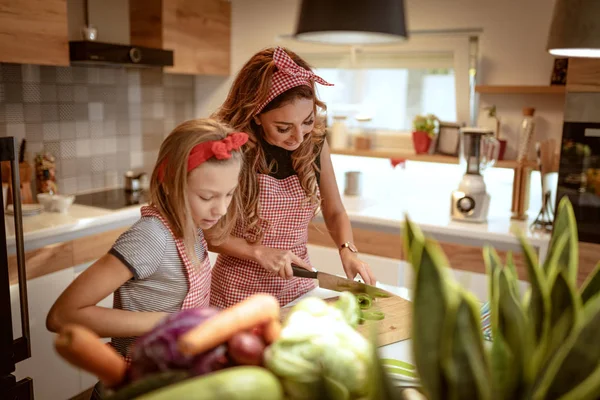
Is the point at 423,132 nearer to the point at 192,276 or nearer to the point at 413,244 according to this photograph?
the point at 192,276

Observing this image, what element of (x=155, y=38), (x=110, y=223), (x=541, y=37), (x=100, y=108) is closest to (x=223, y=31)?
(x=155, y=38)

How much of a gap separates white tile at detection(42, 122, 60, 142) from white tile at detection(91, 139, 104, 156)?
0.25 meters

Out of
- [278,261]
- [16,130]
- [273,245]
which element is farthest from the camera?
[16,130]

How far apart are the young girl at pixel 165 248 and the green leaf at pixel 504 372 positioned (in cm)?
66

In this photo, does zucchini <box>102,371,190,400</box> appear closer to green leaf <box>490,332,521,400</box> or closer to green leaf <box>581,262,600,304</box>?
green leaf <box>490,332,521,400</box>

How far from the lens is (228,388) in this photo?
506mm

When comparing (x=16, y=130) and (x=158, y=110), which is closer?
(x=16, y=130)

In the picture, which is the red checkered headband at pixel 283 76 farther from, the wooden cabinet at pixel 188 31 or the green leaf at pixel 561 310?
the wooden cabinet at pixel 188 31

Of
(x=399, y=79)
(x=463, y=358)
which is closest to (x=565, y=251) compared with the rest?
(x=463, y=358)

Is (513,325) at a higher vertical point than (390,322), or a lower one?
higher

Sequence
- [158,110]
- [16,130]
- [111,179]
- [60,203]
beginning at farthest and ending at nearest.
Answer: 1. [158,110]
2. [111,179]
3. [16,130]
4. [60,203]

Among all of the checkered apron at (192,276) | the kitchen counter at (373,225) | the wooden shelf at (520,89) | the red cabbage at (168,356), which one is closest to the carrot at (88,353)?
the red cabbage at (168,356)

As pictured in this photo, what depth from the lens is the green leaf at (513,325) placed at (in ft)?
1.92

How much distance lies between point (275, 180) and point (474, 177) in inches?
61.4
